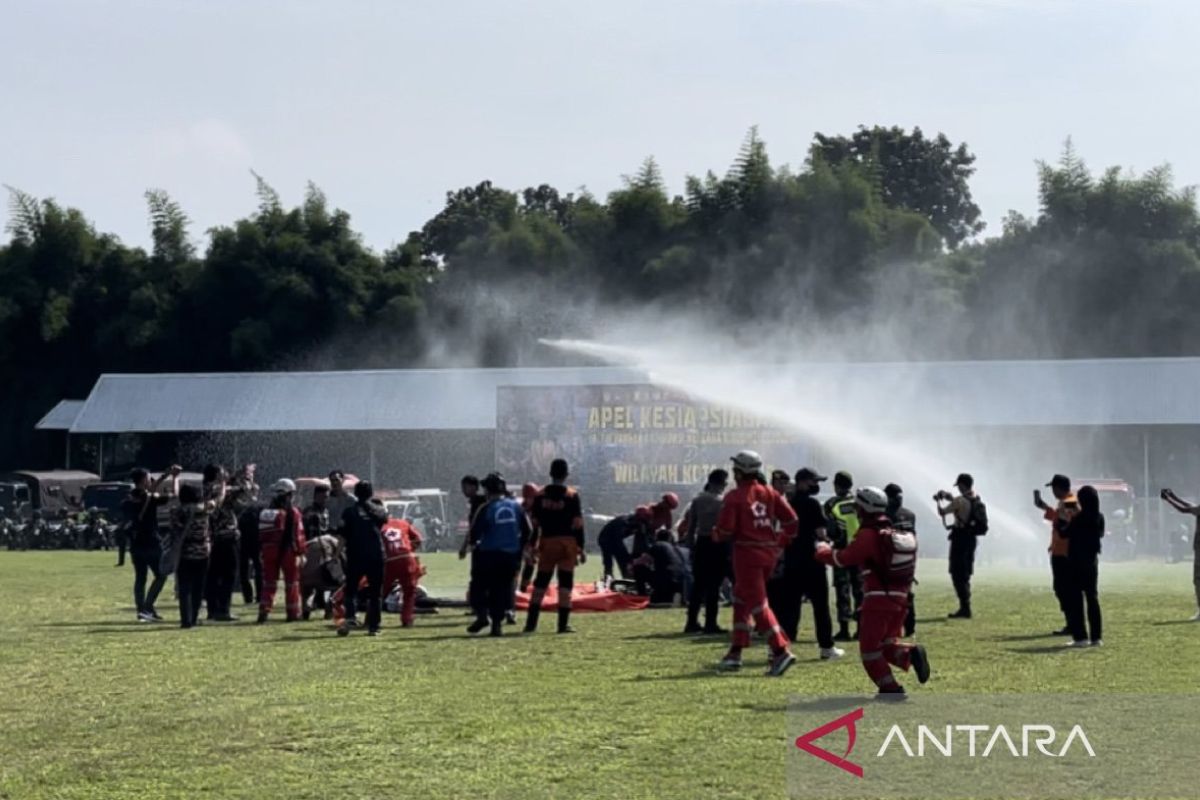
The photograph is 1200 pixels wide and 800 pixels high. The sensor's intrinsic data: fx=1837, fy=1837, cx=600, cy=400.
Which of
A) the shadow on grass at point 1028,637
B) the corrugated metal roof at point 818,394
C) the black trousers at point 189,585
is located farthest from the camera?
the corrugated metal roof at point 818,394

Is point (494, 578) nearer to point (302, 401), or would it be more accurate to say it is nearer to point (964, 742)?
point (964, 742)

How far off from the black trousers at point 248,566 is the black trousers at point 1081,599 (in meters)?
10.6

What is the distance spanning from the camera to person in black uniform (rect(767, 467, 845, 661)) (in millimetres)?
18922

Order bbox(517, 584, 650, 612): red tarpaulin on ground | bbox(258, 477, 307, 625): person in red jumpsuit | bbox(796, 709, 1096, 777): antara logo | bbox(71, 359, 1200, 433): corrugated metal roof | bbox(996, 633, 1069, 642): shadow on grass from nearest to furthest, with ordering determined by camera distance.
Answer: bbox(796, 709, 1096, 777): antara logo < bbox(996, 633, 1069, 642): shadow on grass < bbox(258, 477, 307, 625): person in red jumpsuit < bbox(517, 584, 650, 612): red tarpaulin on ground < bbox(71, 359, 1200, 433): corrugated metal roof

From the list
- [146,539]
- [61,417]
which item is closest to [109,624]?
[146,539]

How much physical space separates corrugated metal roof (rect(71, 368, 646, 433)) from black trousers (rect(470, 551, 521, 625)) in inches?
1422

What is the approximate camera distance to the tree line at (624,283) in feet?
235

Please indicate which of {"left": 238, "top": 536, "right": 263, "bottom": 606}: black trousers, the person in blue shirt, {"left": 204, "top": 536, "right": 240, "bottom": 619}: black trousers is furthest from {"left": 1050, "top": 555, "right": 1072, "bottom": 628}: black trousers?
{"left": 204, "top": 536, "right": 240, "bottom": 619}: black trousers

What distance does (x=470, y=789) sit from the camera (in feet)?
35.1

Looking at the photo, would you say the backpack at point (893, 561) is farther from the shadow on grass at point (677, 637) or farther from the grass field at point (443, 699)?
the shadow on grass at point (677, 637)

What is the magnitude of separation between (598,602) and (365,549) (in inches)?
216

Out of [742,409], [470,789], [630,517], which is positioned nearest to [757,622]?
[470,789]

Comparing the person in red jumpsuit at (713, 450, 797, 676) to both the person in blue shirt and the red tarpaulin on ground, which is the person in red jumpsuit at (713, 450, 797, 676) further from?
the red tarpaulin on ground

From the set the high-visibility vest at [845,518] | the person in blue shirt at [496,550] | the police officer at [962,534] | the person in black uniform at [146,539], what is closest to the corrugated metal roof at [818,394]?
the police officer at [962,534]
